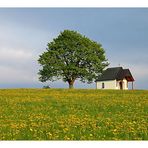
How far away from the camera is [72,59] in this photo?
85.9m

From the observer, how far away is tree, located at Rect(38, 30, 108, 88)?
3290 inches

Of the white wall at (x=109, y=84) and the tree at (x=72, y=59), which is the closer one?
the tree at (x=72, y=59)

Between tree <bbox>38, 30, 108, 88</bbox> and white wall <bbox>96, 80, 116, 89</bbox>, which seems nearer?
tree <bbox>38, 30, 108, 88</bbox>

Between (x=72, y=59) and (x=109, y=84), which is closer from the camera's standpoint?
(x=72, y=59)

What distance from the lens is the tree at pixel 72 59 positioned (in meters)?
83.6
